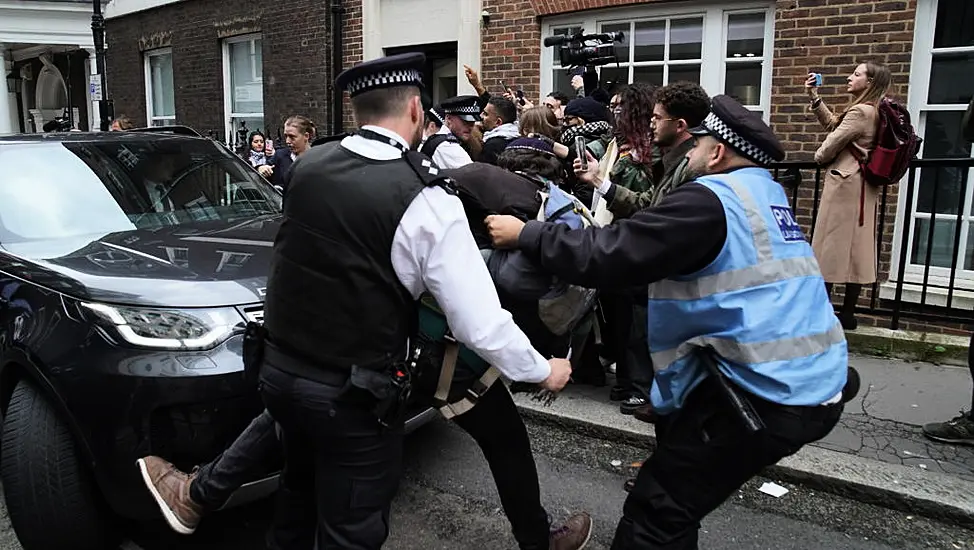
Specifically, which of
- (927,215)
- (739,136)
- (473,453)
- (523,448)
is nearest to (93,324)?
(523,448)

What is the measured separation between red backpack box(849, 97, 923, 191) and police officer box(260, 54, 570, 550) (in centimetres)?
405

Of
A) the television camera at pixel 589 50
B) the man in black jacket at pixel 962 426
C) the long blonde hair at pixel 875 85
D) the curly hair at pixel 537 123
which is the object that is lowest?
the man in black jacket at pixel 962 426

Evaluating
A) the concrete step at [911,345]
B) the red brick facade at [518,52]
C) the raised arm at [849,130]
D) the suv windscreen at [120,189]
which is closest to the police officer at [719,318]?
the suv windscreen at [120,189]

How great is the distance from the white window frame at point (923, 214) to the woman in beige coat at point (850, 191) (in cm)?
75

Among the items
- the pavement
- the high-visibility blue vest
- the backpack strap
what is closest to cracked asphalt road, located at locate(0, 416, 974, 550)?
the pavement

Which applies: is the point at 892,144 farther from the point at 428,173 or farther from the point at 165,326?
the point at 165,326

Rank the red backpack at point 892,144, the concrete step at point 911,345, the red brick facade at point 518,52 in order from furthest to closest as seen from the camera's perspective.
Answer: the red brick facade at point 518,52
the concrete step at point 911,345
the red backpack at point 892,144

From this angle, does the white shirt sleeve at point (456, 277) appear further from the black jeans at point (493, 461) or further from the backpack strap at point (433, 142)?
the backpack strap at point (433, 142)

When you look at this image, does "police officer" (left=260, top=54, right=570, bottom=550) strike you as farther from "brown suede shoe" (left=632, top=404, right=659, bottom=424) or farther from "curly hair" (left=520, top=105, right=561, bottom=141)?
"curly hair" (left=520, top=105, right=561, bottom=141)

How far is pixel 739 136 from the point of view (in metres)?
2.45

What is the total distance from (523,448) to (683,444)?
2.46 feet

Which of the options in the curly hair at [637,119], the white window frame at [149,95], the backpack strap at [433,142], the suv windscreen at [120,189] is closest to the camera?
the suv windscreen at [120,189]

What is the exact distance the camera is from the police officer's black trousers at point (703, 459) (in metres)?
2.32

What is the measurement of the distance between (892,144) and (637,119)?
2.04 meters
